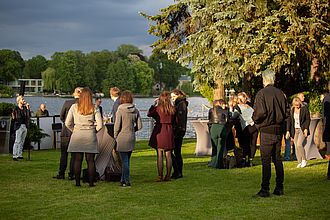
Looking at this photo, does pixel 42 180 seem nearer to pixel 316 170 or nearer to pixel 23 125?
pixel 23 125

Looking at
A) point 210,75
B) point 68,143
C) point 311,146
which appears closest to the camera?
point 68,143

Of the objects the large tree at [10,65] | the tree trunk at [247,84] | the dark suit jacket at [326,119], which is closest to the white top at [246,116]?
the dark suit jacket at [326,119]

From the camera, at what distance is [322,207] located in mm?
8484

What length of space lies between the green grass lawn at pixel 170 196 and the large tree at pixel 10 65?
194ft

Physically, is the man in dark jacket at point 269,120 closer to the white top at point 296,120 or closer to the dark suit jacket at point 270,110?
the dark suit jacket at point 270,110

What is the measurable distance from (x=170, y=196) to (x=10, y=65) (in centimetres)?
6845

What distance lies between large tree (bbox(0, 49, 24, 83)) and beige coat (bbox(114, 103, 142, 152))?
203ft

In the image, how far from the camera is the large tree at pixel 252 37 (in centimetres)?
Result: 1733

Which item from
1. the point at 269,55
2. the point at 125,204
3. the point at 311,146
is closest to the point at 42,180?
the point at 125,204

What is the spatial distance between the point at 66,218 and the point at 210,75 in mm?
13796

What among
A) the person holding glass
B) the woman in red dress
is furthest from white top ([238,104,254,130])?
the woman in red dress

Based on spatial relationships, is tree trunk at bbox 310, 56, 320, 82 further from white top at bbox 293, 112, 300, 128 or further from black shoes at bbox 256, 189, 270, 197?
black shoes at bbox 256, 189, 270, 197

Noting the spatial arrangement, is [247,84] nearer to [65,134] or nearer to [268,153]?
[65,134]

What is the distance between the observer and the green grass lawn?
8.12 meters
